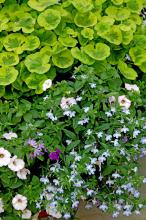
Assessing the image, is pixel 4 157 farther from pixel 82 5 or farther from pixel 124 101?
pixel 82 5

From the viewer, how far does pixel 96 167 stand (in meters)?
2.18

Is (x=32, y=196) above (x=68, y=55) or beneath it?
beneath

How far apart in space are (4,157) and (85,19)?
0.71 metres

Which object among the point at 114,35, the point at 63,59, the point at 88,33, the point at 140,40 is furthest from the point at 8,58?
the point at 140,40

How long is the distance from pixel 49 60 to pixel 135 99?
392 millimetres

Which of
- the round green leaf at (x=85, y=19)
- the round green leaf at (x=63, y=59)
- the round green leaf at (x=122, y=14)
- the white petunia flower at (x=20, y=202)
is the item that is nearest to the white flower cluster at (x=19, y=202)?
the white petunia flower at (x=20, y=202)

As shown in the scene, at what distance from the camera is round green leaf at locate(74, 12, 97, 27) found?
2.46m

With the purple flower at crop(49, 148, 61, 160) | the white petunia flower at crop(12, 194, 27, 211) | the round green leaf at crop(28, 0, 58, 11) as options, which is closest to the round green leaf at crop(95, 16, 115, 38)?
the round green leaf at crop(28, 0, 58, 11)

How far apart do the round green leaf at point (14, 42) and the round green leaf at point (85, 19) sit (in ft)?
0.76

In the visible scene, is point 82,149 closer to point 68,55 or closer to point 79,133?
point 79,133

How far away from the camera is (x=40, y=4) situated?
2.49 m

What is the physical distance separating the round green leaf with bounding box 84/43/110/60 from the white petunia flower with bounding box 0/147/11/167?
53 cm

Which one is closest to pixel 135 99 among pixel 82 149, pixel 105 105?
pixel 105 105

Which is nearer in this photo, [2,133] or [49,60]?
[2,133]
